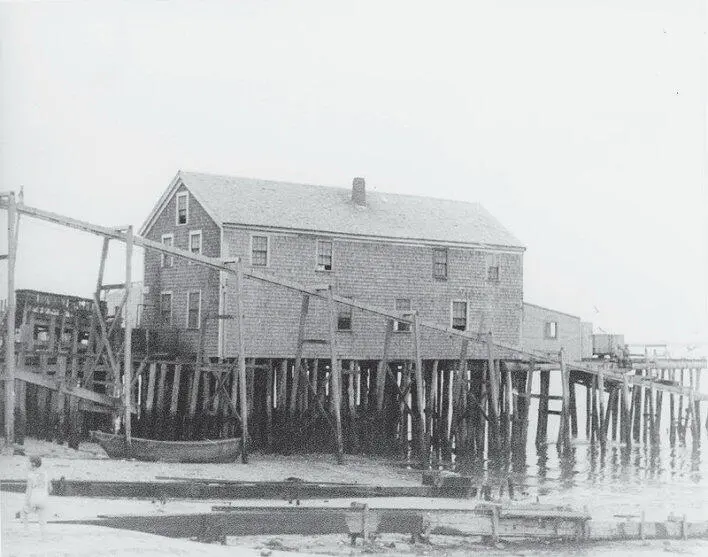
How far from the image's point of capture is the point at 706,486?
33.0 m

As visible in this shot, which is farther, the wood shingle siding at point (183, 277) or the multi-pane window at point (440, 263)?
the multi-pane window at point (440, 263)

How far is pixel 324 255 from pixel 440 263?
5.04 metres

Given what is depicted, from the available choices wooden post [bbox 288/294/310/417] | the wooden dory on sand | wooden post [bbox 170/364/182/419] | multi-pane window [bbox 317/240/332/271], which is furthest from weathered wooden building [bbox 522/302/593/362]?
the wooden dory on sand

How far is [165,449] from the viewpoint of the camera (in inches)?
1132

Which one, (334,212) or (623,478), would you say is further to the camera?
(334,212)

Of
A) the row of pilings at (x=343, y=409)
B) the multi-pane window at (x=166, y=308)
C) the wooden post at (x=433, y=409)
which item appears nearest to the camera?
the row of pilings at (x=343, y=409)

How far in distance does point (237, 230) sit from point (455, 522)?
1786 cm

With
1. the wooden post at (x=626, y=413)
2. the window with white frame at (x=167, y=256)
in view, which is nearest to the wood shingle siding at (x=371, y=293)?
the window with white frame at (x=167, y=256)

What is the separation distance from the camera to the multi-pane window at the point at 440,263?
40062 millimetres

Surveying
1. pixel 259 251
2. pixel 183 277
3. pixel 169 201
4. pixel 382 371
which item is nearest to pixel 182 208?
pixel 169 201

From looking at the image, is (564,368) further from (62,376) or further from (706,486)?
(62,376)

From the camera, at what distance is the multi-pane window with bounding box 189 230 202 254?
1446 inches

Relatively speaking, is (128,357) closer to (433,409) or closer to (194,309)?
(194,309)

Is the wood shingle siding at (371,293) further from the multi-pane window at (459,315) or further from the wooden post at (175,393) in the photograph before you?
the wooden post at (175,393)
